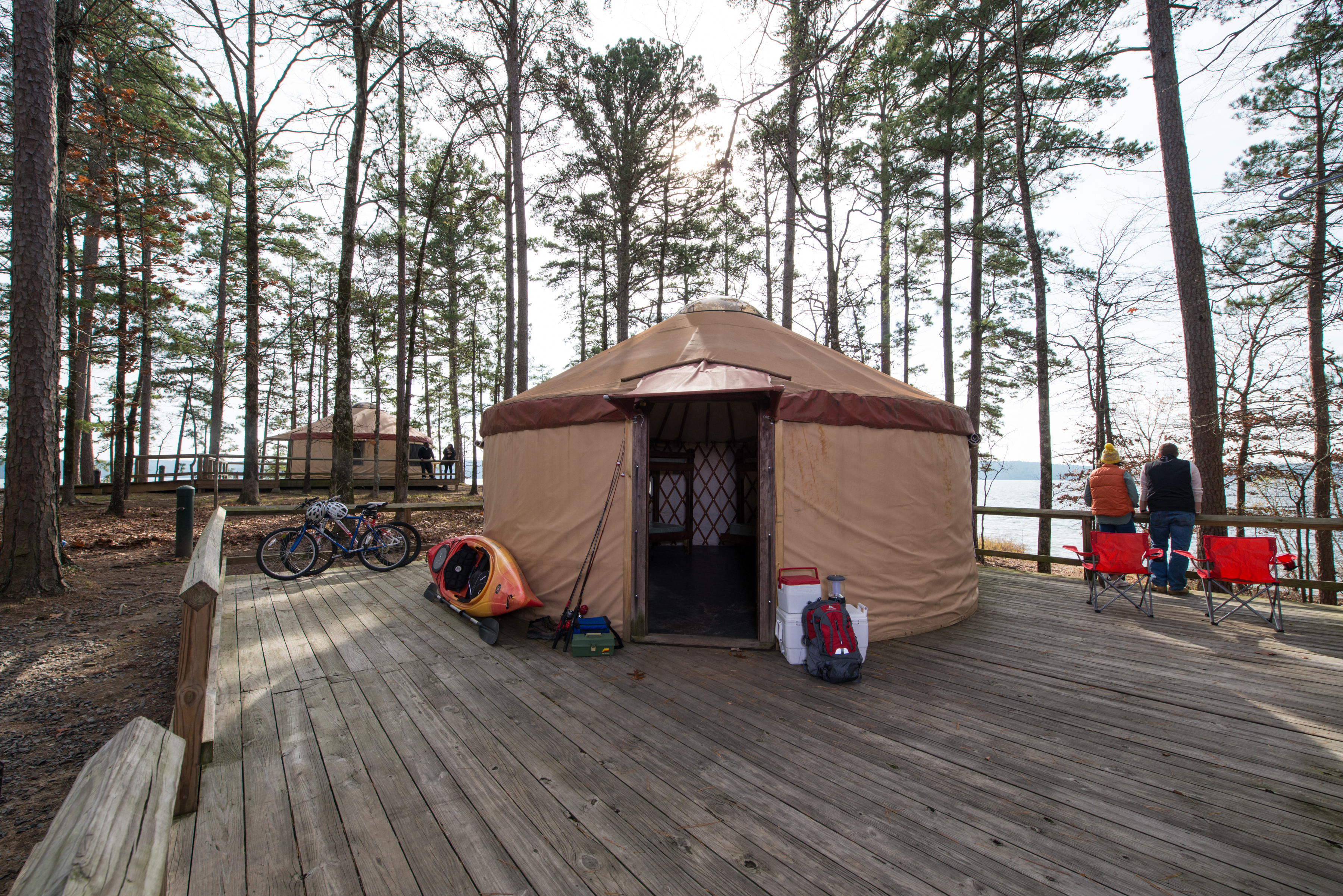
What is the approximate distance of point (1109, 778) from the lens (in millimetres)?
1658

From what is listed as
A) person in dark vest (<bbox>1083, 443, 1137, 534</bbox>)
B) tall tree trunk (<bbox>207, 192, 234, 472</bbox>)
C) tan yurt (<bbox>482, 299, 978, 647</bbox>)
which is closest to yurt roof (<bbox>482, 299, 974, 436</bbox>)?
tan yurt (<bbox>482, 299, 978, 647</bbox>)

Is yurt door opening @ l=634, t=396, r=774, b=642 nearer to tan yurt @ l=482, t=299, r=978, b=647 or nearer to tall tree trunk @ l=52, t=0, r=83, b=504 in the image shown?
tan yurt @ l=482, t=299, r=978, b=647

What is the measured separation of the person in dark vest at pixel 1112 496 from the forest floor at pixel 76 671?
5.76 metres

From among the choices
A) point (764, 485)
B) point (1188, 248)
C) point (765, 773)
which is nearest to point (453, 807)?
point (765, 773)

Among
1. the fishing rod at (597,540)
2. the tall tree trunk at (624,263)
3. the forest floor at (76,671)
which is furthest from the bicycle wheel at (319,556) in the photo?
the tall tree trunk at (624,263)

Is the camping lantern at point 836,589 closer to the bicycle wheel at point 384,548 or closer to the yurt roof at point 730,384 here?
the yurt roof at point 730,384

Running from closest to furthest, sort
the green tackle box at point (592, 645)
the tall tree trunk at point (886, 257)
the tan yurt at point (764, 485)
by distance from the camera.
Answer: the green tackle box at point (592, 645) → the tan yurt at point (764, 485) → the tall tree trunk at point (886, 257)

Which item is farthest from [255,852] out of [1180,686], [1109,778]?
[1180,686]

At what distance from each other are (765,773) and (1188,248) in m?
5.42

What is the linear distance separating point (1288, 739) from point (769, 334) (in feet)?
10.9

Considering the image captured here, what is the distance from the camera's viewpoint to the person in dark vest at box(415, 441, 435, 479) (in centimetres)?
1330

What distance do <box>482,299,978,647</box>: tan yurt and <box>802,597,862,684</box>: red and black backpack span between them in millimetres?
318

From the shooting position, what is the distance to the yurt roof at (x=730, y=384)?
2949mm

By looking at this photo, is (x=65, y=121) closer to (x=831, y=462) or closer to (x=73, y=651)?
(x=73, y=651)
